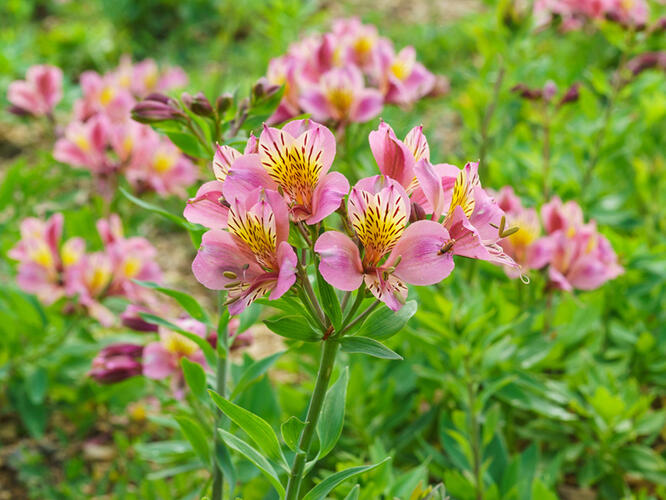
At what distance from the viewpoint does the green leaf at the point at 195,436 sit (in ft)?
4.17

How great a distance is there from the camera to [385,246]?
90 centimetres

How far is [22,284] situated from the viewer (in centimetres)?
196

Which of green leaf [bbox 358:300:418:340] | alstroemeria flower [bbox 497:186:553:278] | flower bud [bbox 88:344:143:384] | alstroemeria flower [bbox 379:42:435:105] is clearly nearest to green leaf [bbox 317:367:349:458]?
green leaf [bbox 358:300:418:340]

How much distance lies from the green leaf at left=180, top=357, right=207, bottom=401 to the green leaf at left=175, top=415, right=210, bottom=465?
0.05 m

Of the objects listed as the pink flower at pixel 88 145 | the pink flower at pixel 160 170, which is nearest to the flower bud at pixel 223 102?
the pink flower at pixel 160 170

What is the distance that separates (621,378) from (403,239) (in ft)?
4.98

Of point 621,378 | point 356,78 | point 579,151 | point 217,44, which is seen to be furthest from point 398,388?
point 217,44

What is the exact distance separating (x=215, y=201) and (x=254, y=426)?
329mm

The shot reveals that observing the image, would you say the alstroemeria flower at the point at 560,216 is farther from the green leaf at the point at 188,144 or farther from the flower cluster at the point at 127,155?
the flower cluster at the point at 127,155

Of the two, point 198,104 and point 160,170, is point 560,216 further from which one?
point 160,170

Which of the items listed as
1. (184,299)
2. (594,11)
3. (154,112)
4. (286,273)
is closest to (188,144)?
(154,112)

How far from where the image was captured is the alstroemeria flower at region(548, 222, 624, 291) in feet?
5.67

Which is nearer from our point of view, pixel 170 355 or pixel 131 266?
pixel 170 355

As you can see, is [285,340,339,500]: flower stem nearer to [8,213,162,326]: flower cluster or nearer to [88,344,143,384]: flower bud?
[88,344,143,384]: flower bud
